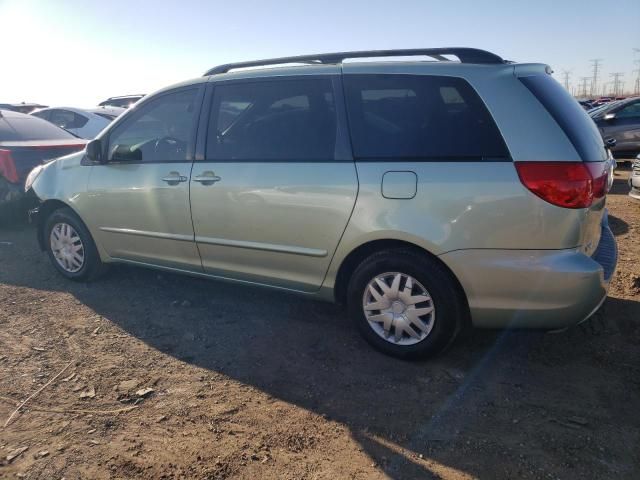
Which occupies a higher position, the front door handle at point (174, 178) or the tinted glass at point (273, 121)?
the tinted glass at point (273, 121)

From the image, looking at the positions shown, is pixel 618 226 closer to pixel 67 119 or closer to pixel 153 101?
pixel 153 101

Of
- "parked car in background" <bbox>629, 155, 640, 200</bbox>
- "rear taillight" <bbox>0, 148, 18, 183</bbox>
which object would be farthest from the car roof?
"parked car in background" <bbox>629, 155, 640, 200</bbox>

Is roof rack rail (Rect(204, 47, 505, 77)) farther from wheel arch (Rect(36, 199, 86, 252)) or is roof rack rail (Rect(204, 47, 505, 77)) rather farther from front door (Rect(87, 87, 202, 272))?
wheel arch (Rect(36, 199, 86, 252))

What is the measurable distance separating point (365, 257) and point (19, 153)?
16.7 feet

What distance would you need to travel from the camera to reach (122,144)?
13.6 feet

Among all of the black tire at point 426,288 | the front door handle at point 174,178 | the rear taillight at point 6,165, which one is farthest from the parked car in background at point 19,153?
the black tire at point 426,288

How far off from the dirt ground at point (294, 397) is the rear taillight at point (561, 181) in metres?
1.08

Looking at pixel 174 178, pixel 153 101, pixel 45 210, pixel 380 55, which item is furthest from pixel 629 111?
pixel 45 210

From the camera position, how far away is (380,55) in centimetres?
327

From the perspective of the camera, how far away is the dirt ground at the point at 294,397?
7.58 ft

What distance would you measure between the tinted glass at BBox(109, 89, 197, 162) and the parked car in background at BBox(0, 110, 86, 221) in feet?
8.68

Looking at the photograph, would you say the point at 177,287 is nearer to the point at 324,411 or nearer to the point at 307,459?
the point at 324,411

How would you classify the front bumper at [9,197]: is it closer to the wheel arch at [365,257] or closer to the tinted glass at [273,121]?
the tinted glass at [273,121]

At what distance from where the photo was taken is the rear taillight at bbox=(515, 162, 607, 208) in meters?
2.59
